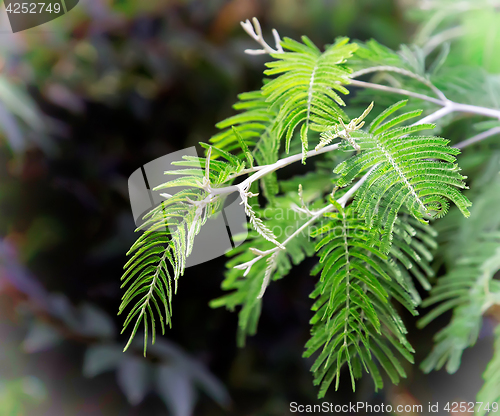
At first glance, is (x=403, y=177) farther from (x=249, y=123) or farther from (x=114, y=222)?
(x=114, y=222)

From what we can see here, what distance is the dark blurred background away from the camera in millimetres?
552

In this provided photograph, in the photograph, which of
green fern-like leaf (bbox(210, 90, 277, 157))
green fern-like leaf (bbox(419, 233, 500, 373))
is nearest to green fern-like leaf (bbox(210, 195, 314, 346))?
green fern-like leaf (bbox(210, 90, 277, 157))

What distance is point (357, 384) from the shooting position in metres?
0.63

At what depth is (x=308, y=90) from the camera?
0.24 meters

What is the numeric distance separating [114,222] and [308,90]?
1.72 feet

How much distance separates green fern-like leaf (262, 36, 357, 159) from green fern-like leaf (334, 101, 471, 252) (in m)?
0.04

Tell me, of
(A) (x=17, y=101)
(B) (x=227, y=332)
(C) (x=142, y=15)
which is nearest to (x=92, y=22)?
(C) (x=142, y=15)

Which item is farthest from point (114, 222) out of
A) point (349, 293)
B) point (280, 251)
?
point (349, 293)

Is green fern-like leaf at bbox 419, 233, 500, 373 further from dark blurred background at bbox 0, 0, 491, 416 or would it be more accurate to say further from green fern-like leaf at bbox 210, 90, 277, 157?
green fern-like leaf at bbox 210, 90, 277, 157

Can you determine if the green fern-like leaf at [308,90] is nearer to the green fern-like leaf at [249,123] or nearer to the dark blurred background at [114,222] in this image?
the green fern-like leaf at [249,123]

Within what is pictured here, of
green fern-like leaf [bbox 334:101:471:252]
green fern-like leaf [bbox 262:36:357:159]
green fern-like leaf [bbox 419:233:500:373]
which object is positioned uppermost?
green fern-like leaf [bbox 262:36:357:159]

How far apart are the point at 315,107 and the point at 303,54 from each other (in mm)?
67

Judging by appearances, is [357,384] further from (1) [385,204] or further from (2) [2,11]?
(2) [2,11]

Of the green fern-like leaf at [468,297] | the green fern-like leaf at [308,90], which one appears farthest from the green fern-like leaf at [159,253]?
the green fern-like leaf at [468,297]
